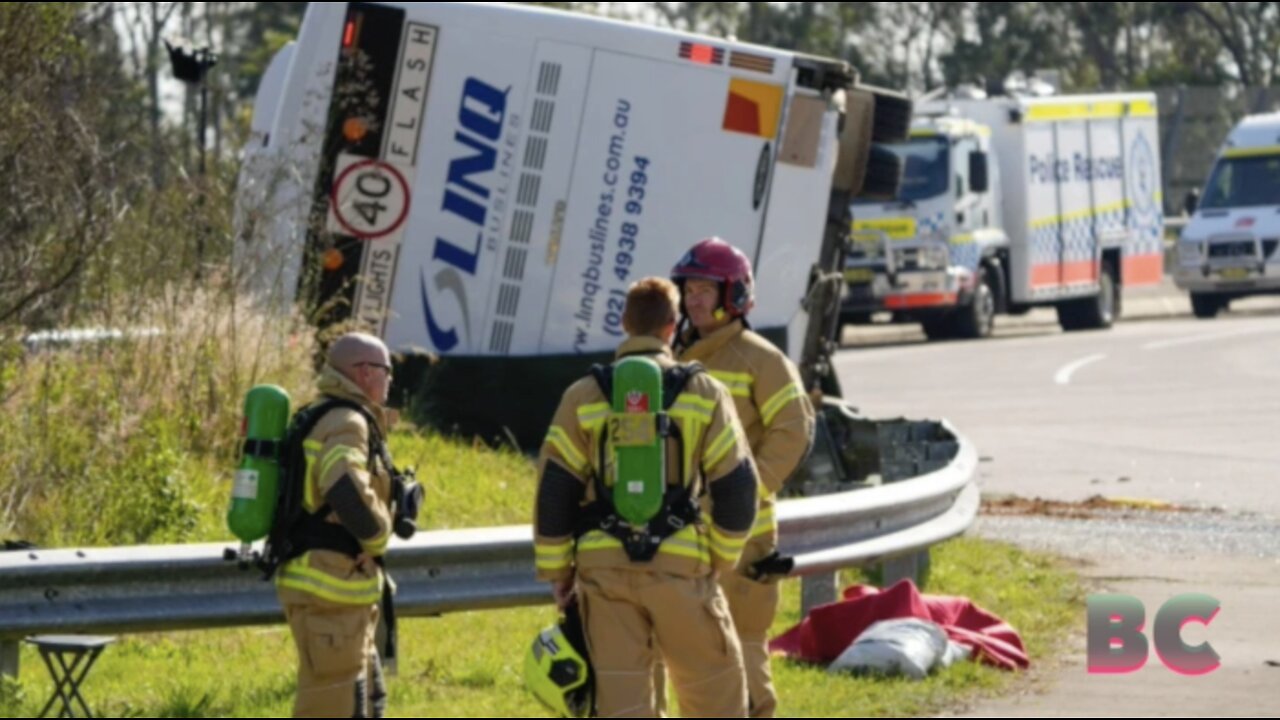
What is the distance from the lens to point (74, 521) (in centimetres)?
1174

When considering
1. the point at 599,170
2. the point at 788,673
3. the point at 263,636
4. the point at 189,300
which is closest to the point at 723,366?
the point at 788,673

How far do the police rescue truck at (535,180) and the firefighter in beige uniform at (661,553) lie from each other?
876 cm

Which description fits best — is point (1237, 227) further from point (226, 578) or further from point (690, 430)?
point (690, 430)

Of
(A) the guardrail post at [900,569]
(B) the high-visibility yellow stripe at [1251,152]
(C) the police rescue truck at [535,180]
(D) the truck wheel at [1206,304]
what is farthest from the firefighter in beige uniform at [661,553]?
(D) the truck wheel at [1206,304]

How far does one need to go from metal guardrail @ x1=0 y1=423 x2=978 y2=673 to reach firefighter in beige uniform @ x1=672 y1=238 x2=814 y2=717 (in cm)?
112

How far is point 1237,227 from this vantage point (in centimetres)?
3612

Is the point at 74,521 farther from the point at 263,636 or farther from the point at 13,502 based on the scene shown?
the point at 263,636

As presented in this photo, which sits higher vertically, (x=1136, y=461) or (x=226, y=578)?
(x=226, y=578)

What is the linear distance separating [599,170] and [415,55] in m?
1.32

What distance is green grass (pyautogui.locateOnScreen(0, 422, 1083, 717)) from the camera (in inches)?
339

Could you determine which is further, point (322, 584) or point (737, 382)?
point (737, 382)

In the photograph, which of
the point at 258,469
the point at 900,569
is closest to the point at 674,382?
the point at 258,469

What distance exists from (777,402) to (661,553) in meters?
1.15

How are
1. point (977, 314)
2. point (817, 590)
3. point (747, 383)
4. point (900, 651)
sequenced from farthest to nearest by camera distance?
point (977, 314) → point (817, 590) → point (900, 651) → point (747, 383)
